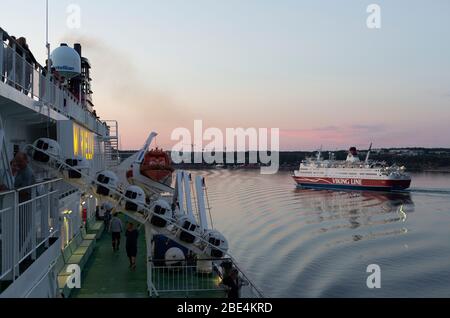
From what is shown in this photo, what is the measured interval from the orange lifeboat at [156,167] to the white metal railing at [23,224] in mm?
15296

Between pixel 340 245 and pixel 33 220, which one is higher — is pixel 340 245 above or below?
below

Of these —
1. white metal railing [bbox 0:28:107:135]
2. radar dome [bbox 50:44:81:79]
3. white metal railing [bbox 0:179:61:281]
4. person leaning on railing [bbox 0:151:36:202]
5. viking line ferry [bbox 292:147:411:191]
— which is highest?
radar dome [bbox 50:44:81:79]

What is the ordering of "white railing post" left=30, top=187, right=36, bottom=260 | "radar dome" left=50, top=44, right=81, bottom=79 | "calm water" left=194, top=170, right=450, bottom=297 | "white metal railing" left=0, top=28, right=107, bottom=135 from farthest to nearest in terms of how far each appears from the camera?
"calm water" left=194, top=170, right=450, bottom=297 < "radar dome" left=50, top=44, right=81, bottom=79 < "white metal railing" left=0, top=28, right=107, bottom=135 < "white railing post" left=30, top=187, right=36, bottom=260

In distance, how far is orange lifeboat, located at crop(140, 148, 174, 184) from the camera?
22984 millimetres

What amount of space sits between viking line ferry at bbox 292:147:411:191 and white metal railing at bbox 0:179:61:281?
7192 centimetres

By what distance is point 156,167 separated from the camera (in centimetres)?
2316

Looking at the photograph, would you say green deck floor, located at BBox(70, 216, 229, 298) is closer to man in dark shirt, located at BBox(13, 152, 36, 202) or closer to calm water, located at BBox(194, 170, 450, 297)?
man in dark shirt, located at BBox(13, 152, 36, 202)

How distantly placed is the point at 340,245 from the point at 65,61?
2273 cm

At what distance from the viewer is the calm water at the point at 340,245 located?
20328 millimetres

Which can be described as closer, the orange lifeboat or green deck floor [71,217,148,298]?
green deck floor [71,217,148,298]

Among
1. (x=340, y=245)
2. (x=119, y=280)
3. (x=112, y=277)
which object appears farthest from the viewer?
(x=340, y=245)

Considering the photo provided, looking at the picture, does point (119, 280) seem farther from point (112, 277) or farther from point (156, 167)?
point (156, 167)

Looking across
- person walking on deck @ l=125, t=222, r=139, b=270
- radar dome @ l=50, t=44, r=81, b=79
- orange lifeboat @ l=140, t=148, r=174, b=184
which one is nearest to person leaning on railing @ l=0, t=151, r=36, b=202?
person walking on deck @ l=125, t=222, r=139, b=270

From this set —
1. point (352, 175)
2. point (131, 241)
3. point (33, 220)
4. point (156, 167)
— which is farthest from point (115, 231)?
point (352, 175)
